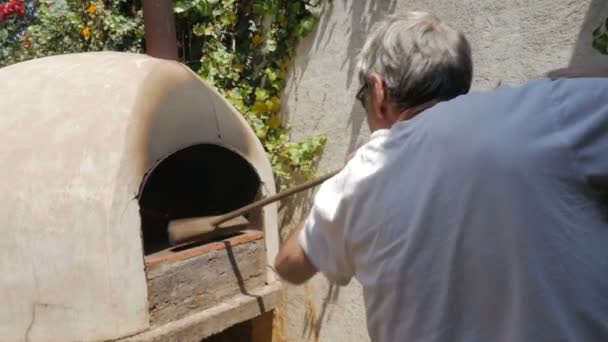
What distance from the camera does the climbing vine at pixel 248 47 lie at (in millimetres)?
3586

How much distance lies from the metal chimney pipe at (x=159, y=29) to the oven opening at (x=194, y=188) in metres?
0.55

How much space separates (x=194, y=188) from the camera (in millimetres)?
3633

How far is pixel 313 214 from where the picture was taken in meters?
1.29

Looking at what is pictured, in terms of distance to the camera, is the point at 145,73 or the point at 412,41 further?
the point at 145,73

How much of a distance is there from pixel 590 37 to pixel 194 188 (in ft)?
7.74

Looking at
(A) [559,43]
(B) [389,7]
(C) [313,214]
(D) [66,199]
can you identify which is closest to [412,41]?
(C) [313,214]

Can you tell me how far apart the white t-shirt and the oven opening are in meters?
2.05

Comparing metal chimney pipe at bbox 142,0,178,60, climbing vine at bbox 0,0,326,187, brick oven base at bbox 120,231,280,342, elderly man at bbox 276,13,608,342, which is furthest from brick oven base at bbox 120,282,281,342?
elderly man at bbox 276,13,608,342

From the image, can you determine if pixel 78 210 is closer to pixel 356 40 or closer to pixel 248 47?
pixel 356 40

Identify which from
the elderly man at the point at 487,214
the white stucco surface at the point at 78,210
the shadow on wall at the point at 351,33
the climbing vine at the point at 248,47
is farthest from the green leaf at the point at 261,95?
the elderly man at the point at 487,214

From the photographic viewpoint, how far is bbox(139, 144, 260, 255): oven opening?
10.8 ft

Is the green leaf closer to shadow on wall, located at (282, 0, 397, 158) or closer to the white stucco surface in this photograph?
shadow on wall, located at (282, 0, 397, 158)

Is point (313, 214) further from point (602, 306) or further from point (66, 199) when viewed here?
point (66, 199)

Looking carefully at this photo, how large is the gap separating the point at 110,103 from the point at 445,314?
198 cm
